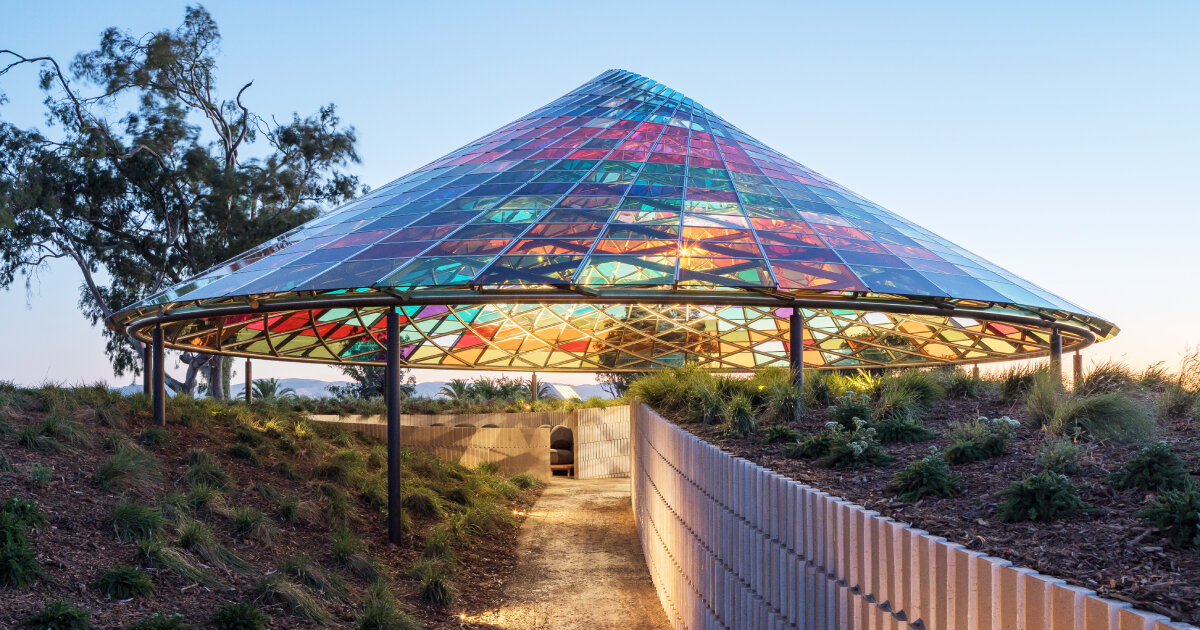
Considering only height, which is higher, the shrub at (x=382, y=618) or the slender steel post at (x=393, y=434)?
the slender steel post at (x=393, y=434)

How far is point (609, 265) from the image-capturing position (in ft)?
55.8

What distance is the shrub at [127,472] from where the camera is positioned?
13656mm

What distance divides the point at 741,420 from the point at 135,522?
24.8 feet

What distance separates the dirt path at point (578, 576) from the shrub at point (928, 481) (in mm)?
7311

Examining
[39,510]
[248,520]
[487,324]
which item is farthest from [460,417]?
[39,510]

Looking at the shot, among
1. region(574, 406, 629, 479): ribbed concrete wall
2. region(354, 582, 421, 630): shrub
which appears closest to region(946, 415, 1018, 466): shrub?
region(354, 582, 421, 630): shrub

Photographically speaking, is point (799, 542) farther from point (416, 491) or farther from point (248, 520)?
point (416, 491)

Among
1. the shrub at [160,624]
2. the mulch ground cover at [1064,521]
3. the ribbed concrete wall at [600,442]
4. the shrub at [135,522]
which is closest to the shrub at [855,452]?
the mulch ground cover at [1064,521]

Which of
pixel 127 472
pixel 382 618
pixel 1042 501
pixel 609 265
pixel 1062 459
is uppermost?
pixel 609 265

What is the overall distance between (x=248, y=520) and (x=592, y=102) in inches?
764

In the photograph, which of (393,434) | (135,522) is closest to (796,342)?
(393,434)

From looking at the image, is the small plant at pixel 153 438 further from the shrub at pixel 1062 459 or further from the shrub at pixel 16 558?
the shrub at pixel 1062 459

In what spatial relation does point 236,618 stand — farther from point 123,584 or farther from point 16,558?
point 16,558

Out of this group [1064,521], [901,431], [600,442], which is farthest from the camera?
[600,442]
